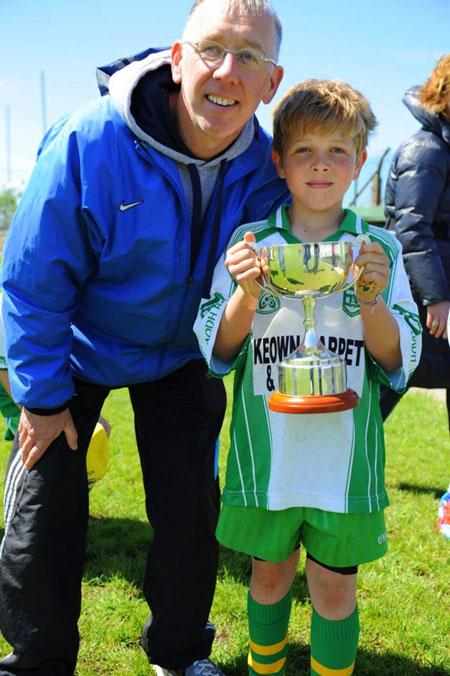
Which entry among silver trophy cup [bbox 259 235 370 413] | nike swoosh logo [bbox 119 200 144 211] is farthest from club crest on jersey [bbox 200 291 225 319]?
nike swoosh logo [bbox 119 200 144 211]

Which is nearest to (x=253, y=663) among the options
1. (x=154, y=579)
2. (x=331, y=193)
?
(x=154, y=579)

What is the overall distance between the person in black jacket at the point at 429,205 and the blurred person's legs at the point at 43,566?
2.32 metres

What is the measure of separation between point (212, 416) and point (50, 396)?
0.62 m

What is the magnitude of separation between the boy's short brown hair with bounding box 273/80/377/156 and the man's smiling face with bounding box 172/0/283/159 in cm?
10

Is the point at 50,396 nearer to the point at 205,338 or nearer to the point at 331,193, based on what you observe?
Answer: the point at 205,338

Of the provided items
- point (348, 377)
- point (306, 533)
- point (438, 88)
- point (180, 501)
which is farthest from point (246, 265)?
point (438, 88)

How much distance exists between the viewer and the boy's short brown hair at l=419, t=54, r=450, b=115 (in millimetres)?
3994

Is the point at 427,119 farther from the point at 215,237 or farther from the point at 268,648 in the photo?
the point at 268,648

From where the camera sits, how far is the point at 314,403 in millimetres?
1950

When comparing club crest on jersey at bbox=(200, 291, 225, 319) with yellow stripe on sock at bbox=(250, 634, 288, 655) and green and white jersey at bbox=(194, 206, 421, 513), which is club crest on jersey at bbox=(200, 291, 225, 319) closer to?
green and white jersey at bbox=(194, 206, 421, 513)

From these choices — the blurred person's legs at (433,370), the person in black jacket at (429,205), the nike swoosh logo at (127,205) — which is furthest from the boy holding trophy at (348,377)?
the blurred person's legs at (433,370)

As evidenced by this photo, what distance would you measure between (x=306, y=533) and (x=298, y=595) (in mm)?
1188

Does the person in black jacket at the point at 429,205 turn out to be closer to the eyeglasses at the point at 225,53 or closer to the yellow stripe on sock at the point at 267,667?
the eyeglasses at the point at 225,53

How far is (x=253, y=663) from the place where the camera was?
7.98ft
